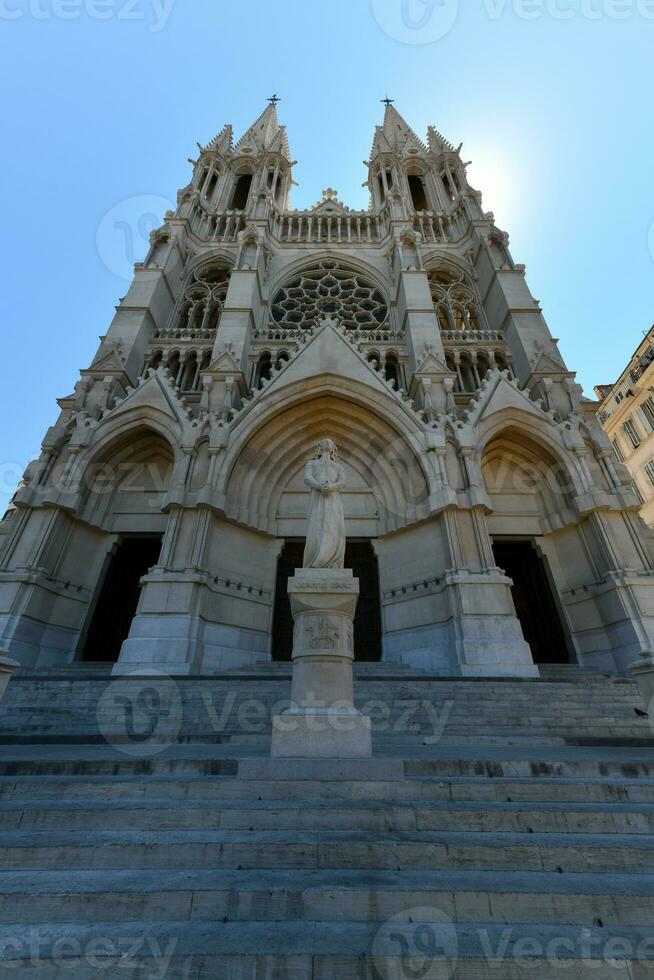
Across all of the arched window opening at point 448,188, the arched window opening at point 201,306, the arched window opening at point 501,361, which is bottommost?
the arched window opening at point 501,361

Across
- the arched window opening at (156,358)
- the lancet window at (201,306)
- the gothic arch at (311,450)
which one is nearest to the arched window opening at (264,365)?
the lancet window at (201,306)

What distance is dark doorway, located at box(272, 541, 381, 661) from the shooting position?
516 inches

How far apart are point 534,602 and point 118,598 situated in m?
13.4

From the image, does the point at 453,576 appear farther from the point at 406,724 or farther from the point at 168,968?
the point at 168,968

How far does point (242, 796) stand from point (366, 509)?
36.8 feet

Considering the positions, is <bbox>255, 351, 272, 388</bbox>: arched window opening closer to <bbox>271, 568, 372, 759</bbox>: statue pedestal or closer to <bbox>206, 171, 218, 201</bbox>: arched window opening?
<bbox>271, 568, 372, 759</bbox>: statue pedestal

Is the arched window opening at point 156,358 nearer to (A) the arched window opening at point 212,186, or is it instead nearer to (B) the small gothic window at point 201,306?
(B) the small gothic window at point 201,306

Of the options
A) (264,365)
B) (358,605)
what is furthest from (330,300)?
(358,605)

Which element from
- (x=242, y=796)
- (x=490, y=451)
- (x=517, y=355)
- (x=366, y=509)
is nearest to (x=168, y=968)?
(x=242, y=796)

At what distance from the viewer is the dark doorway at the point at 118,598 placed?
1282cm

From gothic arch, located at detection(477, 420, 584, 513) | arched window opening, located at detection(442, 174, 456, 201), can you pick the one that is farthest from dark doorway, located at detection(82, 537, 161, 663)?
arched window opening, located at detection(442, 174, 456, 201)

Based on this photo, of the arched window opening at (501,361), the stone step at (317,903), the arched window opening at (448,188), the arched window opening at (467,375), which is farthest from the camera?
the arched window opening at (448,188)

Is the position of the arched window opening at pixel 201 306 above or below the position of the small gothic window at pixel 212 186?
below

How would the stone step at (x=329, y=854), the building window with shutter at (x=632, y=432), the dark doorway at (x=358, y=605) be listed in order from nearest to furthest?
the stone step at (x=329, y=854) < the dark doorway at (x=358, y=605) < the building window with shutter at (x=632, y=432)
